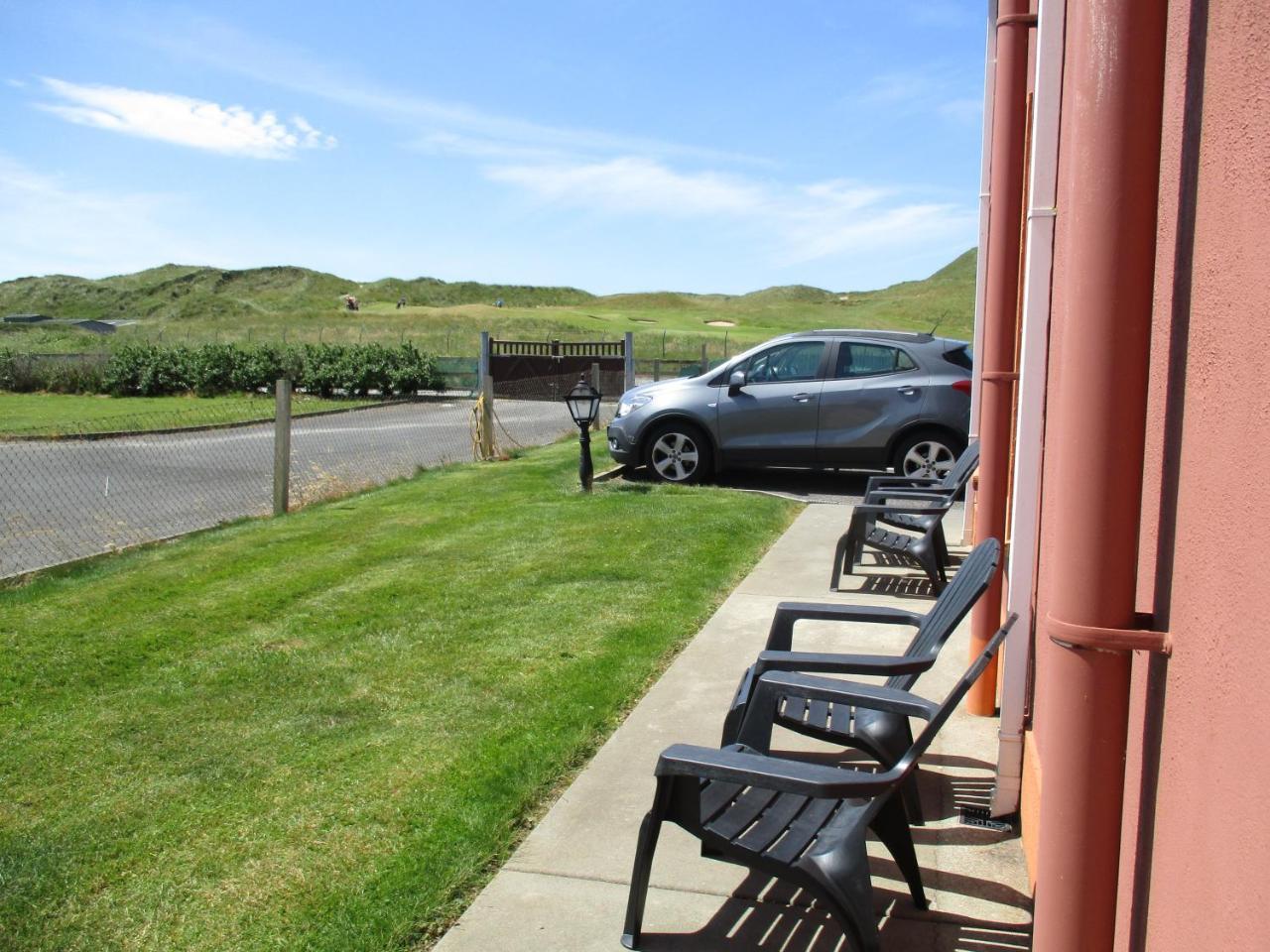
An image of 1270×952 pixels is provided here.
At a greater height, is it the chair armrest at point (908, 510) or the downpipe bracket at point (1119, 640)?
the downpipe bracket at point (1119, 640)

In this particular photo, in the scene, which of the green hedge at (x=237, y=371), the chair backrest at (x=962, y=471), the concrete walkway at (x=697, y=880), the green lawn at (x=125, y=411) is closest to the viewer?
the concrete walkway at (x=697, y=880)

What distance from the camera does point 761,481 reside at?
495 inches

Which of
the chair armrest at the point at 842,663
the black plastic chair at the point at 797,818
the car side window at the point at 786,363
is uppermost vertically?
the car side window at the point at 786,363

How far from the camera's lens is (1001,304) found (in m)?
4.88

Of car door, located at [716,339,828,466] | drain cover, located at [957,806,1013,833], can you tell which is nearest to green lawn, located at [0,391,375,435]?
car door, located at [716,339,828,466]

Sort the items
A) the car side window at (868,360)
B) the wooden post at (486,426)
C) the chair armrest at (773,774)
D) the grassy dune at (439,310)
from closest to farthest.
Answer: the chair armrest at (773,774), the car side window at (868,360), the wooden post at (486,426), the grassy dune at (439,310)

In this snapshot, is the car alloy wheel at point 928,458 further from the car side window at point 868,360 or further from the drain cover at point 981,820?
the drain cover at point 981,820

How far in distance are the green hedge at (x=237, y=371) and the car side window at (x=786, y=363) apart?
21486mm

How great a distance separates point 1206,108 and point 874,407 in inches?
381

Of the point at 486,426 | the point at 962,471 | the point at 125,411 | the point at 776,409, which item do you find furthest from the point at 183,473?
the point at 125,411

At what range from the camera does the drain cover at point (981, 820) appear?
12.6ft

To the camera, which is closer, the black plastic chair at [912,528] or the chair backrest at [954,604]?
the chair backrest at [954,604]

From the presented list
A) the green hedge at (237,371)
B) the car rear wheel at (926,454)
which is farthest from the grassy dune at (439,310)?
the green hedge at (237,371)

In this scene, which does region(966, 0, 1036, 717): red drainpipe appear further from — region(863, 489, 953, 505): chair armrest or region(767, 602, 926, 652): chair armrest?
region(863, 489, 953, 505): chair armrest
